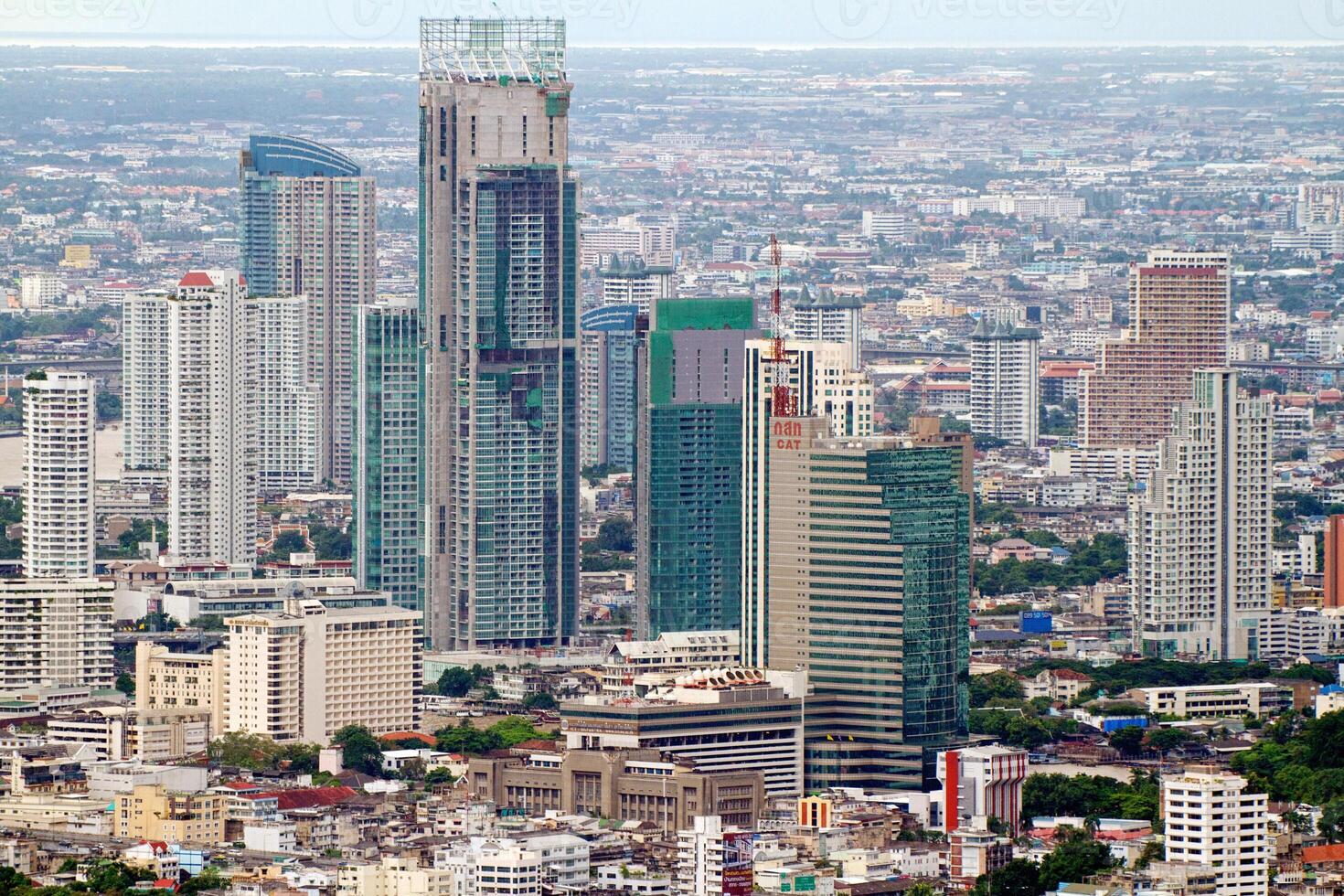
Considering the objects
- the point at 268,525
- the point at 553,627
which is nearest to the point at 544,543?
the point at 553,627

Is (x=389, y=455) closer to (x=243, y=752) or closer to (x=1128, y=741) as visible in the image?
(x=243, y=752)

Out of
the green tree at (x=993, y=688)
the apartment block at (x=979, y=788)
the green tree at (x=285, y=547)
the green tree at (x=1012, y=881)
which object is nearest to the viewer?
the green tree at (x=1012, y=881)

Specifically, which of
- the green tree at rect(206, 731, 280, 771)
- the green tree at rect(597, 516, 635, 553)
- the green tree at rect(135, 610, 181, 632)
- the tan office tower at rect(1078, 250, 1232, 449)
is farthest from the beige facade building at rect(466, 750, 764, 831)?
the tan office tower at rect(1078, 250, 1232, 449)

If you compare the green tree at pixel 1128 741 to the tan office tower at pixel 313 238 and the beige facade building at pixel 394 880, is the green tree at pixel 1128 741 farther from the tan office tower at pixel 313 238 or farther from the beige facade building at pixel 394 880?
the tan office tower at pixel 313 238

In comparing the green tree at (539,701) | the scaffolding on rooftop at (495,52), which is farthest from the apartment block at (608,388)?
the green tree at (539,701)

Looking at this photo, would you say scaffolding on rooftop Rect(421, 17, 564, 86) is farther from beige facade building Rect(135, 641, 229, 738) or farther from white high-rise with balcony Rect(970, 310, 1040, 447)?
white high-rise with balcony Rect(970, 310, 1040, 447)

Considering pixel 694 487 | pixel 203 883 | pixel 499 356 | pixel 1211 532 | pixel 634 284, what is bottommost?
pixel 203 883

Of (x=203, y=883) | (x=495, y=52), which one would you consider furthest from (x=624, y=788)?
(x=495, y=52)
